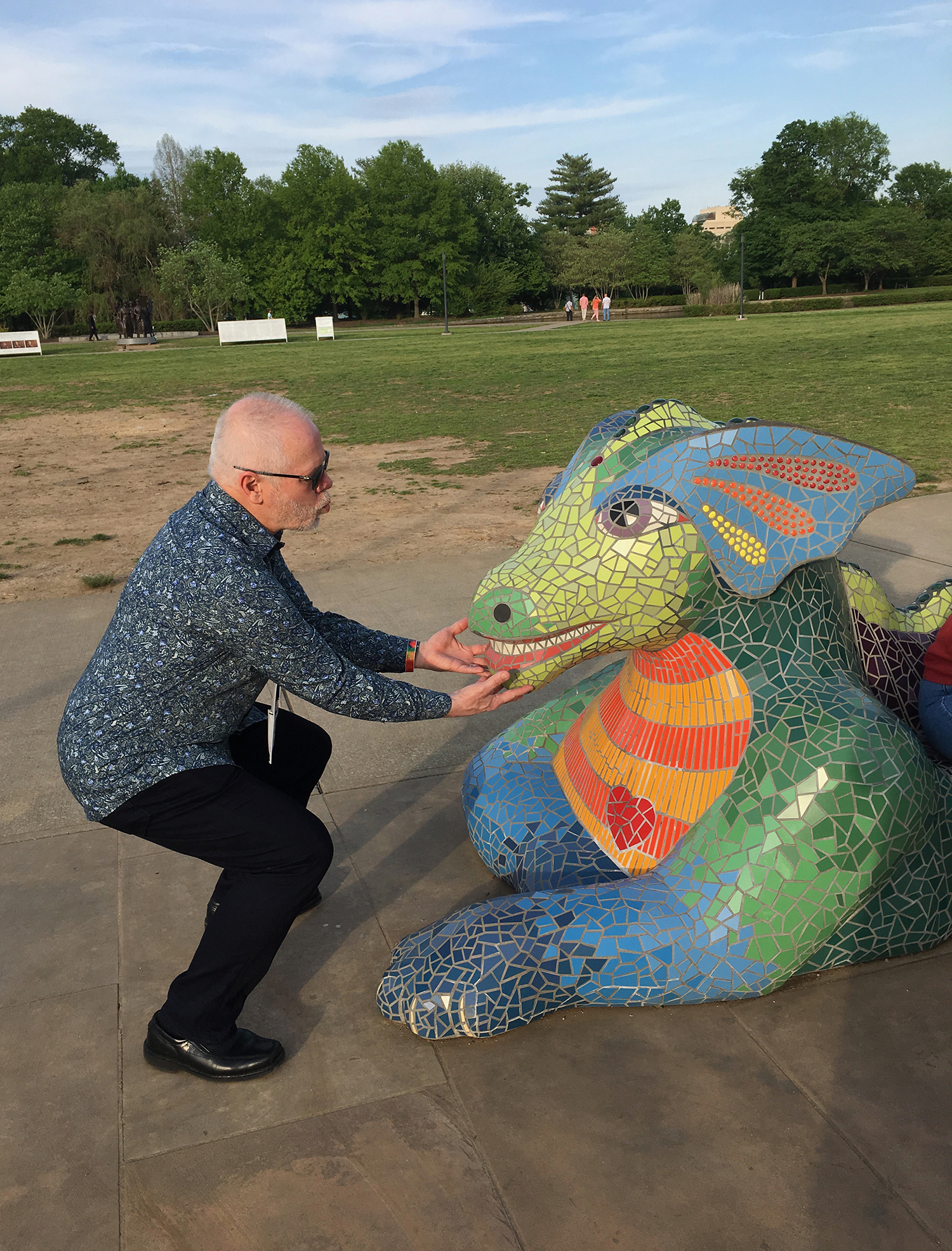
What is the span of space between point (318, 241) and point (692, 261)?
86.5 ft

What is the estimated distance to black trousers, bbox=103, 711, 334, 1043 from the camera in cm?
267

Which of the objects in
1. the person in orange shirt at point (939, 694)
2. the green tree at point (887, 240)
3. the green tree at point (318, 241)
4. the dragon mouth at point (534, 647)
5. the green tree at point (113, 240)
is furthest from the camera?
the green tree at point (887, 240)

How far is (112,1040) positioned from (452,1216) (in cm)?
117

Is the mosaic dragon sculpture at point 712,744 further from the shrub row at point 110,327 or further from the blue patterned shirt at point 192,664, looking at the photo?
the shrub row at point 110,327

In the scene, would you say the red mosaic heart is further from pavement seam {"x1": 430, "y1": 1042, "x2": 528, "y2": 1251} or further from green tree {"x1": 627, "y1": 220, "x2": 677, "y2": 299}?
green tree {"x1": 627, "y1": 220, "x2": 677, "y2": 299}

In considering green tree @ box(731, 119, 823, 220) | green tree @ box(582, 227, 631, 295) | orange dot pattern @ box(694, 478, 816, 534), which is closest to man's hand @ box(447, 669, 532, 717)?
orange dot pattern @ box(694, 478, 816, 534)

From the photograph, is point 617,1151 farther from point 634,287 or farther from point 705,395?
point 634,287

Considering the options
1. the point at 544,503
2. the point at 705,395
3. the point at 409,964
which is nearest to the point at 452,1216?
the point at 409,964

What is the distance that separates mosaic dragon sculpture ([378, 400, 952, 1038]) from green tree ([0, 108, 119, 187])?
9570 centimetres

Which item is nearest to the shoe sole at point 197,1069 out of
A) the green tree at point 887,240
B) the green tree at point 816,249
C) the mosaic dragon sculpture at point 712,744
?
the mosaic dragon sculpture at point 712,744

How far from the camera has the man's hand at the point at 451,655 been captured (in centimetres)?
303

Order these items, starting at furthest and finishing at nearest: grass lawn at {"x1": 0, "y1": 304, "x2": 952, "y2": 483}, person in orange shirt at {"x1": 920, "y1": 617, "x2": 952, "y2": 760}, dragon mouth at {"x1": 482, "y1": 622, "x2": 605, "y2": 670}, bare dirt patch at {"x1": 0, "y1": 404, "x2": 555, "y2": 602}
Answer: grass lawn at {"x1": 0, "y1": 304, "x2": 952, "y2": 483}, bare dirt patch at {"x1": 0, "y1": 404, "x2": 555, "y2": 602}, person in orange shirt at {"x1": 920, "y1": 617, "x2": 952, "y2": 760}, dragon mouth at {"x1": 482, "y1": 622, "x2": 605, "y2": 670}

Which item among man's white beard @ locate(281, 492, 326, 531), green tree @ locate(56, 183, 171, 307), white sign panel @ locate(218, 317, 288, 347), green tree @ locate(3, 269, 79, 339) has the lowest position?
man's white beard @ locate(281, 492, 326, 531)

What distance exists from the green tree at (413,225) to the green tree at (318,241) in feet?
4.78
